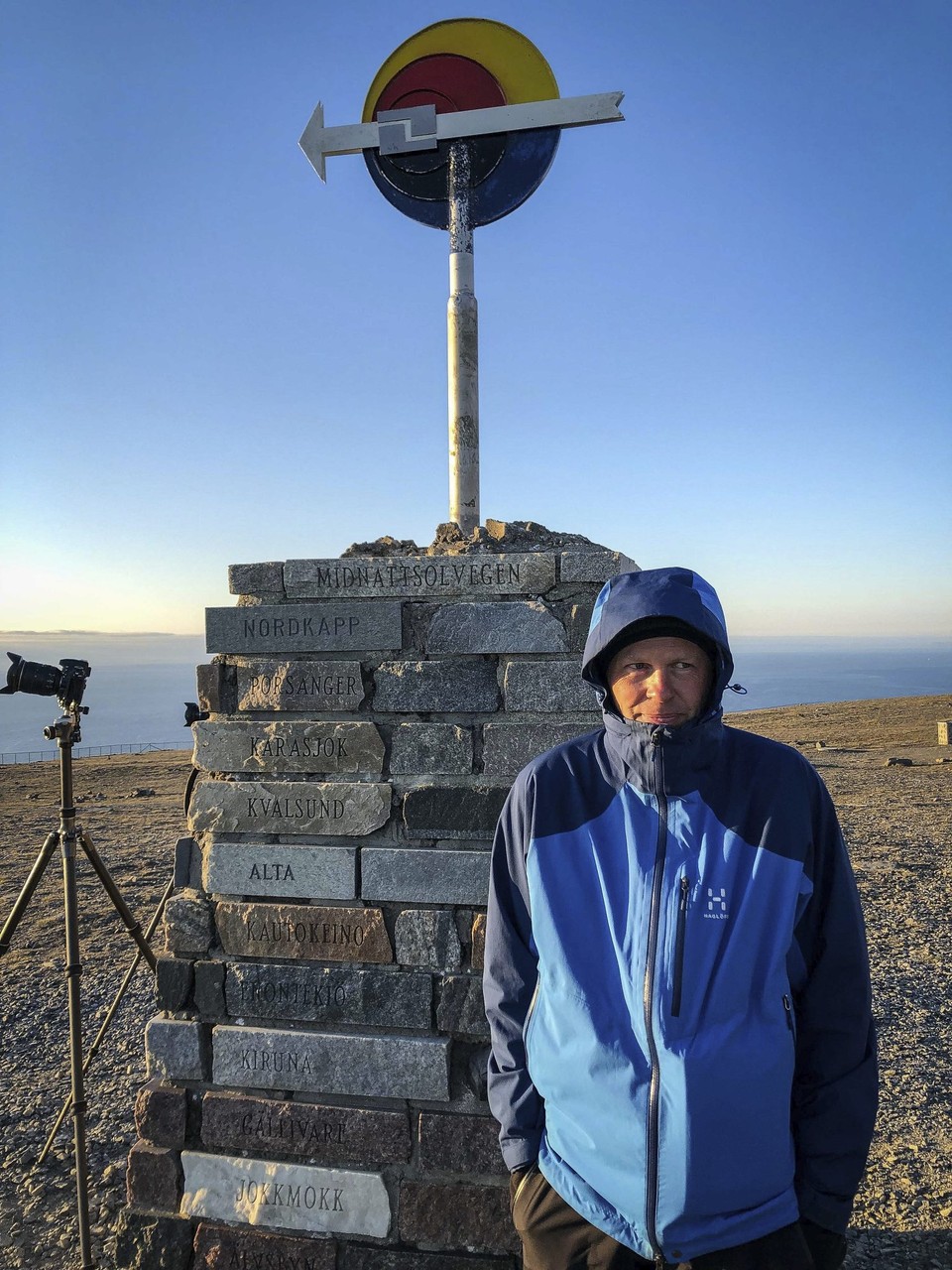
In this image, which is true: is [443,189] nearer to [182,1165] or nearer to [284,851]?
[284,851]

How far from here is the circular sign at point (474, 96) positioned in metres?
4.05

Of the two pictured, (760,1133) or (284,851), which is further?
(284,851)

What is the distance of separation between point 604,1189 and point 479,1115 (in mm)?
1178

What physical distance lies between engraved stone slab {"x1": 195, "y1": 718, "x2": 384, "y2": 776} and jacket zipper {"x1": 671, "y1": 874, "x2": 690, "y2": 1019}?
1456 millimetres

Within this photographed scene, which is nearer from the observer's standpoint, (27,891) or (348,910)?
(348,910)

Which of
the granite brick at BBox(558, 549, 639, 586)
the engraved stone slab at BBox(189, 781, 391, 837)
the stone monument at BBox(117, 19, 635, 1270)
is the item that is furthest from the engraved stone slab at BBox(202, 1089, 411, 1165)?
the granite brick at BBox(558, 549, 639, 586)

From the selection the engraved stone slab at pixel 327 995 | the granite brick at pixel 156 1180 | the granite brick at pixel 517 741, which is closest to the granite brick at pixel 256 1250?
the granite brick at pixel 156 1180

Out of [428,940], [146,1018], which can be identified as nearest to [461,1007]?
[428,940]

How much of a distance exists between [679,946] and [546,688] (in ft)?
4.14

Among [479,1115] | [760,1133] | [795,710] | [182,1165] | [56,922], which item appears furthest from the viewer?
[795,710]

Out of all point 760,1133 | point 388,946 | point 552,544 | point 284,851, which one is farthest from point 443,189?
point 760,1133

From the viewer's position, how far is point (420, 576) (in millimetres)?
3117

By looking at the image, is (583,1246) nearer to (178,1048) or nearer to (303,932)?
(303,932)

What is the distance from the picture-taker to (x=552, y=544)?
325 centimetres
